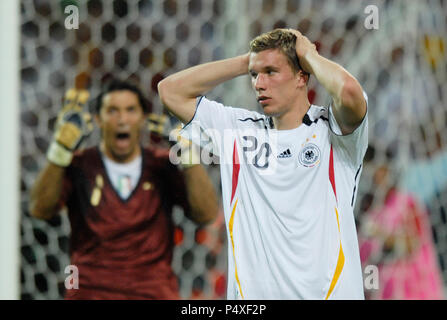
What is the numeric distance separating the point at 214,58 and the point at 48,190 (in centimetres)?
Answer: 52

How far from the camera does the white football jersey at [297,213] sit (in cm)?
131

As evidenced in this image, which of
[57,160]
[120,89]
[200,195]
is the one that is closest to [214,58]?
[120,89]

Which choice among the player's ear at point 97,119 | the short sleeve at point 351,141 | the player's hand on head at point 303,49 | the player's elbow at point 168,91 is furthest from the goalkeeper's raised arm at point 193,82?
the player's ear at point 97,119

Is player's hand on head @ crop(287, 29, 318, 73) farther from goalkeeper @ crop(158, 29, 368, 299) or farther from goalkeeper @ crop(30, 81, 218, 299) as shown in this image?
goalkeeper @ crop(30, 81, 218, 299)

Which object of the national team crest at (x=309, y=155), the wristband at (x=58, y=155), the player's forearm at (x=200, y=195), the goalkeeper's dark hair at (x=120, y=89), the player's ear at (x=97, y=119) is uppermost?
the goalkeeper's dark hair at (x=120, y=89)

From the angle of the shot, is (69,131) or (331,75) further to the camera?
(69,131)

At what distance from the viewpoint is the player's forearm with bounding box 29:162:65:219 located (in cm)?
161

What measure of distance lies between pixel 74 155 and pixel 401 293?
35.7 inches

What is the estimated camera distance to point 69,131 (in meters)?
1.61

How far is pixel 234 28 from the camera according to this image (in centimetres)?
171
